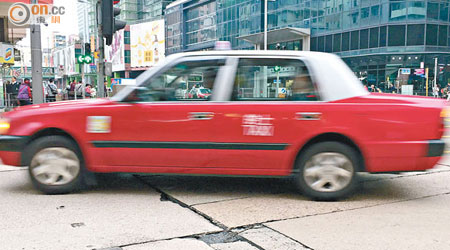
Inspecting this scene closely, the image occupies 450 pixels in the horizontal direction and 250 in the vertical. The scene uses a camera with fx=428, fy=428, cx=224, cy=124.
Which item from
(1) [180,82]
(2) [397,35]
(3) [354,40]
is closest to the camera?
(1) [180,82]

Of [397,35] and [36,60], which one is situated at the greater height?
[397,35]

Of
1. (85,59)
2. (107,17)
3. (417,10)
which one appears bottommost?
(85,59)

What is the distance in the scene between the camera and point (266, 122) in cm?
464

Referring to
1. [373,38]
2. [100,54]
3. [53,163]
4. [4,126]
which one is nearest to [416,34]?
[373,38]

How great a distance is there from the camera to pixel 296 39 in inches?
1705

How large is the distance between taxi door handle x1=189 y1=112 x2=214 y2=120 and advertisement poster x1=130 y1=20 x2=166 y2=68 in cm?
7278

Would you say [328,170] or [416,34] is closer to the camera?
[328,170]

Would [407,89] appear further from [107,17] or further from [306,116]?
[306,116]

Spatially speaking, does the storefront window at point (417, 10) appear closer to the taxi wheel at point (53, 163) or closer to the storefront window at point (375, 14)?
the storefront window at point (375, 14)

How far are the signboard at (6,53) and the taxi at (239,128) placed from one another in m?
22.6

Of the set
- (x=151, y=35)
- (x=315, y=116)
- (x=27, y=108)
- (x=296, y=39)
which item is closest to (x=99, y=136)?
(x=27, y=108)

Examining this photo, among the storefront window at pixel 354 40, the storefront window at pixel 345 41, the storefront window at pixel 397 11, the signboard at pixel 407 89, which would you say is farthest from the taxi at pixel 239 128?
the storefront window at pixel 345 41

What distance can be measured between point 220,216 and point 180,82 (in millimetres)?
1592

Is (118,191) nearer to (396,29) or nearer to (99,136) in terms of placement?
(99,136)
